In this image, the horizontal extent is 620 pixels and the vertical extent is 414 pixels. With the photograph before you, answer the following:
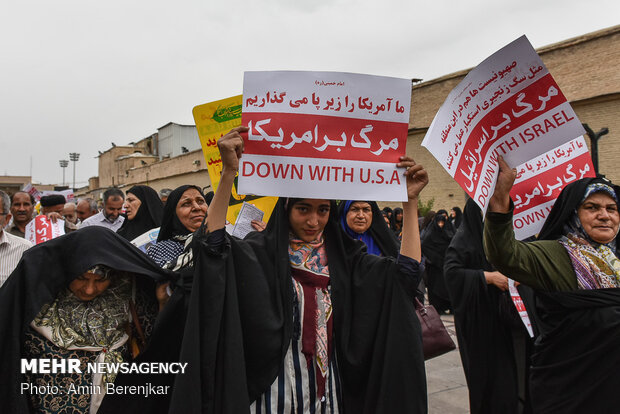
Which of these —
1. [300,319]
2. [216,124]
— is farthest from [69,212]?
[300,319]

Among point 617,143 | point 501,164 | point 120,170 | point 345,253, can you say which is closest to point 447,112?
point 501,164

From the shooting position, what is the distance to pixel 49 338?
2064mm

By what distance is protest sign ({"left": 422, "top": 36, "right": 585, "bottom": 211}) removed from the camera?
7.42 feet

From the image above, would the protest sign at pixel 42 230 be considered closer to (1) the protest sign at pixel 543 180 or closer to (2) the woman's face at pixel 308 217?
(2) the woman's face at pixel 308 217

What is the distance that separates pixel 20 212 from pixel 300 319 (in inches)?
174

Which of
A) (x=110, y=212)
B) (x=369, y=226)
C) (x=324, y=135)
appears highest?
(x=324, y=135)

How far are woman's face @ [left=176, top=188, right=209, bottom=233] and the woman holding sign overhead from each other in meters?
0.76

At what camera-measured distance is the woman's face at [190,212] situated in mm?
2863

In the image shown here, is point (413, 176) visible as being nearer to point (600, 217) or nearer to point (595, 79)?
point (600, 217)

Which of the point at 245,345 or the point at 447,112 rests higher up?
the point at 447,112

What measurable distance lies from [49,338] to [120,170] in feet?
143

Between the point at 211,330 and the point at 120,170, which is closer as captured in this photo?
the point at 211,330

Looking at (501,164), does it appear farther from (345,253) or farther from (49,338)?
(49,338)

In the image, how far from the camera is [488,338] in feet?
11.1
